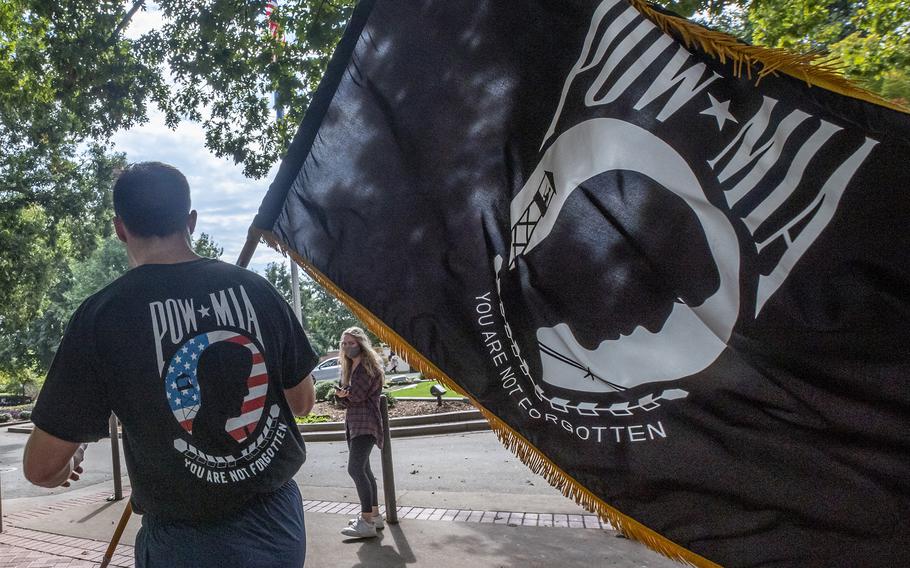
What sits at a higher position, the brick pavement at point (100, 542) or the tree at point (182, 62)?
the tree at point (182, 62)

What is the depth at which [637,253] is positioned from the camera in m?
1.71

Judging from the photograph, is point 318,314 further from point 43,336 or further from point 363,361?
point 363,361

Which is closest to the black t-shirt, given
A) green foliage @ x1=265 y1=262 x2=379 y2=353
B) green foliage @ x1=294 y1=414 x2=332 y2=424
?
green foliage @ x1=294 y1=414 x2=332 y2=424

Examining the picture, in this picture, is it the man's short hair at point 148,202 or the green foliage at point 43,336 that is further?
the green foliage at point 43,336

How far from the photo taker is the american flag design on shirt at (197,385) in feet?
5.42

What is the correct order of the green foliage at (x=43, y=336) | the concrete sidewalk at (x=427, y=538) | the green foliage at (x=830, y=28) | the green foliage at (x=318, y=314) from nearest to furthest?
the concrete sidewalk at (x=427, y=538), the green foliage at (x=830, y=28), the green foliage at (x=43, y=336), the green foliage at (x=318, y=314)

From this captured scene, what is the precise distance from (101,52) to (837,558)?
8903 mm

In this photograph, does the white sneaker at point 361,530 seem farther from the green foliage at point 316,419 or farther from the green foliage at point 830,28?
the green foliage at point 316,419

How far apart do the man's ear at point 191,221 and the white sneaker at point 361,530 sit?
150 inches

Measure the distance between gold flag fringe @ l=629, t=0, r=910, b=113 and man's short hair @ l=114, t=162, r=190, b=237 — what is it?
5.15ft

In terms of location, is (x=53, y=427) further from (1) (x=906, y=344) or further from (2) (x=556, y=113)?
(1) (x=906, y=344)

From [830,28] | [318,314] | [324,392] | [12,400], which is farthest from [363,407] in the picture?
[318,314]

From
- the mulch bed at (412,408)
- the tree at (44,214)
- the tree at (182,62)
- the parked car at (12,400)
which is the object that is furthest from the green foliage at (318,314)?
the tree at (182,62)

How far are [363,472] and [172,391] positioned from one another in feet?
12.4
